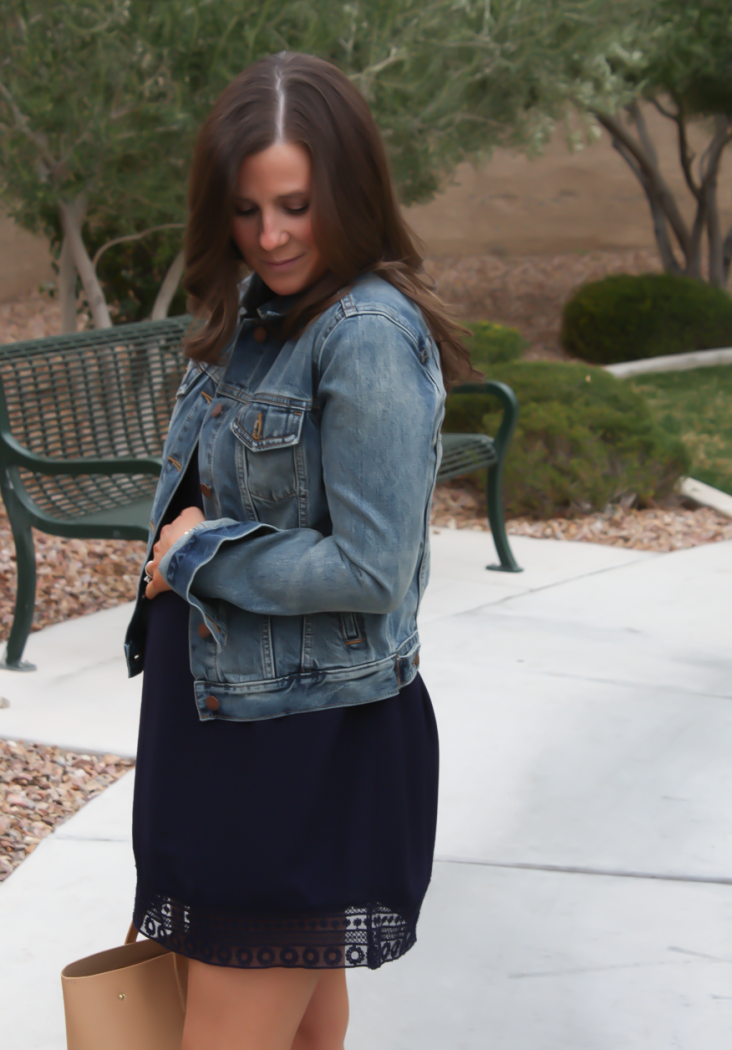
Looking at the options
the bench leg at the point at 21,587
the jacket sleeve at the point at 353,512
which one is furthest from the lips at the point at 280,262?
the bench leg at the point at 21,587

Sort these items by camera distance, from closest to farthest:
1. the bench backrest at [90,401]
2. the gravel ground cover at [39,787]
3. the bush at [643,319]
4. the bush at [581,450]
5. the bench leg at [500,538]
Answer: the gravel ground cover at [39,787] → the bench backrest at [90,401] → the bench leg at [500,538] → the bush at [581,450] → the bush at [643,319]

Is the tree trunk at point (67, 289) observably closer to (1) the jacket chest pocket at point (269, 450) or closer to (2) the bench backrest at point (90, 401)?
(2) the bench backrest at point (90, 401)

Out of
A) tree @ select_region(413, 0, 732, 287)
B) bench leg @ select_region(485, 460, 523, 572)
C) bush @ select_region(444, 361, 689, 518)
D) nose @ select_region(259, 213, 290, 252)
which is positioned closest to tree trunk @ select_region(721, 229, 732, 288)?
tree @ select_region(413, 0, 732, 287)

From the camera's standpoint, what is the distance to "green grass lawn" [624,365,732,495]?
840 cm

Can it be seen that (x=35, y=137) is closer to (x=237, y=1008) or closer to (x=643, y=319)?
(x=237, y=1008)

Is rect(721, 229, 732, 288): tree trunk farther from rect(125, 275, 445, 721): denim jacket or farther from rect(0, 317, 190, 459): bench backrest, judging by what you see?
rect(125, 275, 445, 721): denim jacket

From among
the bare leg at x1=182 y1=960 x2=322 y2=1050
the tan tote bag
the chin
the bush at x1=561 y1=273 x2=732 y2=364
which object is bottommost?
the bush at x1=561 y1=273 x2=732 y2=364

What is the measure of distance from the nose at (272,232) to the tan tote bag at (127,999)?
1.00 m

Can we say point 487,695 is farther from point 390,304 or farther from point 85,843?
point 390,304

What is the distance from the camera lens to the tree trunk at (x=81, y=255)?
6.83m

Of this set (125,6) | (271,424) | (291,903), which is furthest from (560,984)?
(125,6)

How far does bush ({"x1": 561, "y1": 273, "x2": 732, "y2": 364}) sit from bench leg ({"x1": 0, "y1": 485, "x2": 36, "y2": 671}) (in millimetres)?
10084

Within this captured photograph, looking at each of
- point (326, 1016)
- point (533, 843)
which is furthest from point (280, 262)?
point (533, 843)

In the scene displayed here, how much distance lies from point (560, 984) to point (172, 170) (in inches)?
204
